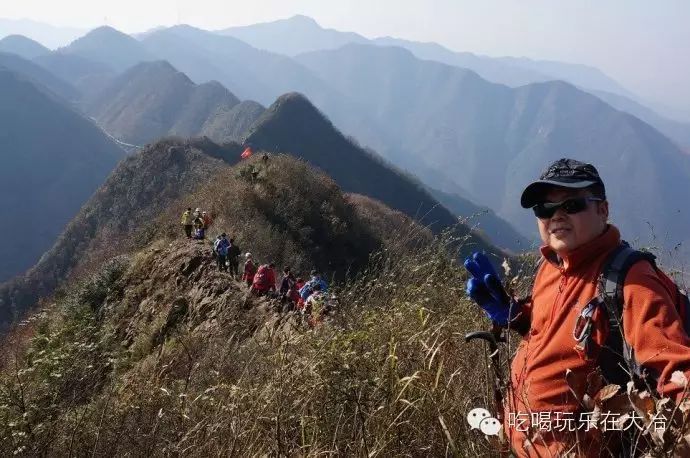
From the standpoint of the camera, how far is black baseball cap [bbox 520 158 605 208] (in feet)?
5.59

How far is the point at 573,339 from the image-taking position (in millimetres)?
1632

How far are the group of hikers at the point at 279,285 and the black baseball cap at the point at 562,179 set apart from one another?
1.78 metres

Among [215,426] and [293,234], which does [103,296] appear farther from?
[215,426]

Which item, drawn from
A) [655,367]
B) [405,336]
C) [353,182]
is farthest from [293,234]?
[353,182]

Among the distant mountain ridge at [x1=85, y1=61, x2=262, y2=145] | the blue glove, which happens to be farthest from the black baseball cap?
the distant mountain ridge at [x1=85, y1=61, x2=262, y2=145]

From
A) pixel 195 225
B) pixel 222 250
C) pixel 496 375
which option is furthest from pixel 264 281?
pixel 496 375

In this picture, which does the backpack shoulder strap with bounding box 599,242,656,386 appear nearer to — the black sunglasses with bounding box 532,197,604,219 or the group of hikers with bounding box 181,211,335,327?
the black sunglasses with bounding box 532,197,604,219

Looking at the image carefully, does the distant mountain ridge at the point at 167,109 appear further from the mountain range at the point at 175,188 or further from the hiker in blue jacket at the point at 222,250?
the hiker in blue jacket at the point at 222,250

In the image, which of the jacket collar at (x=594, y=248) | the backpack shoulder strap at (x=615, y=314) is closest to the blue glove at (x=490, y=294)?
the jacket collar at (x=594, y=248)

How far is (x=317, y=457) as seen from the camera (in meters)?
1.90

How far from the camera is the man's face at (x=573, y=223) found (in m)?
1.71

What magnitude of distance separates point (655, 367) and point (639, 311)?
168 mm

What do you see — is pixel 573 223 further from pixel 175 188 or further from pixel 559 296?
pixel 175 188

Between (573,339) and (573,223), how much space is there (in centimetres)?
39
